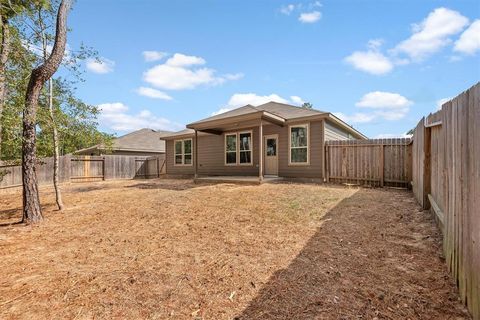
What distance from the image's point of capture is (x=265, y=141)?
12.1 meters

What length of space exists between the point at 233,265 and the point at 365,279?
1.56 m

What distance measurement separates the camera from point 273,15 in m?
9.71

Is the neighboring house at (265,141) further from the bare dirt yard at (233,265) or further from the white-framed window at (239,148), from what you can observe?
the bare dirt yard at (233,265)

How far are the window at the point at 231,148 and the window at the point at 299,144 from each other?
332 centimetres

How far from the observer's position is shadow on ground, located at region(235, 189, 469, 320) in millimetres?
2184

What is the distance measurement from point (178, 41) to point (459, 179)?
12.6 meters

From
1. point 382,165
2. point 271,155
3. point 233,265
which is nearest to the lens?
point 233,265

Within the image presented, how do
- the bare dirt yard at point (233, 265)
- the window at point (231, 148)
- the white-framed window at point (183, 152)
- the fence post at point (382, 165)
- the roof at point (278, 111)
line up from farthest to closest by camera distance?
the white-framed window at point (183, 152)
the window at point (231, 148)
the roof at point (278, 111)
the fence post at point (382, 165)
the bare dirt yard at point (233, 265)

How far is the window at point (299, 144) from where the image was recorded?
10.8m

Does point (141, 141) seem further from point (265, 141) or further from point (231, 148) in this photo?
point (265, 141)

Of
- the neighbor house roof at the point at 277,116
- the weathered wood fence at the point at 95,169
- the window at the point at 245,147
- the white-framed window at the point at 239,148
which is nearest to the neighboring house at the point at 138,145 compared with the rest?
the weathered wood fence at the point at 95,169

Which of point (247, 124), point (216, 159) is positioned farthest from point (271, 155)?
point (216, 159)

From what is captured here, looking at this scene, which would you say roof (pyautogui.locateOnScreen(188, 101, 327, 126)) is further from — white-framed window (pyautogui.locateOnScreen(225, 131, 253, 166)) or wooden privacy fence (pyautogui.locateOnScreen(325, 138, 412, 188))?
wooden privacy fence (pyautogui.locateOnScreen(325, 138, 412, 188))

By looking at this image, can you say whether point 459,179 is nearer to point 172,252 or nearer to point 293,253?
point 293,253
